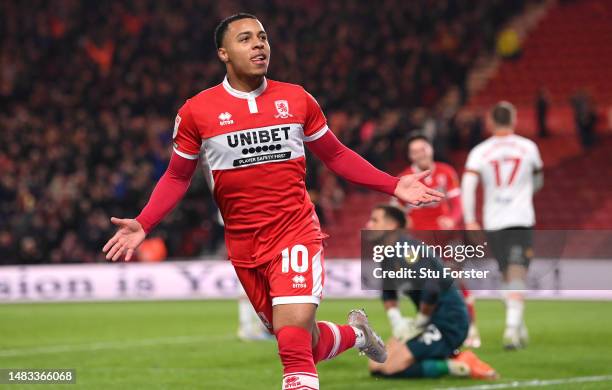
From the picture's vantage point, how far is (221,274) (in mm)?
21734

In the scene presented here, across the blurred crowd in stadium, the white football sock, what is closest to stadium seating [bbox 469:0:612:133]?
the blurred crowd in stadium

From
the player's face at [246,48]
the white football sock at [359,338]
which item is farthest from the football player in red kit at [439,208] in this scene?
the player's face at [246,48]

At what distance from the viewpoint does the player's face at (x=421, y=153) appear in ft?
41.7

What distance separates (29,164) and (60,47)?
5.58 metres

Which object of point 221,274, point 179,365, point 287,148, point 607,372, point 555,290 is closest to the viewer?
point 287,148

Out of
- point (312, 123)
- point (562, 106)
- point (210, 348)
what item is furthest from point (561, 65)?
point (312, 123)

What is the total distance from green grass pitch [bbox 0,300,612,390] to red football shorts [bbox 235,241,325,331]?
2421 mm

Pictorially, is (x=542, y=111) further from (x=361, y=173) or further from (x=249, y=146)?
(x=249, y=146)

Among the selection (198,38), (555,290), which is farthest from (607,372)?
(198,38)

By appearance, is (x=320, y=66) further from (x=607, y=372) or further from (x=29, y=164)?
(x=607, y=372)

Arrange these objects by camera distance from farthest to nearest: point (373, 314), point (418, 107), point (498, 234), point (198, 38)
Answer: point (198, 38) → point (418, 107) → point (373, 314) → point (498, 234)

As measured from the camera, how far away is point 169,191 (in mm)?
7207

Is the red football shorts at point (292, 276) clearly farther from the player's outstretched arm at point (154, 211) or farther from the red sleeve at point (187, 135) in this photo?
the red sleeve at point (187, 135)

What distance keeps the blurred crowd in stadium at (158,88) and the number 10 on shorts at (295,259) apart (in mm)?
15692
